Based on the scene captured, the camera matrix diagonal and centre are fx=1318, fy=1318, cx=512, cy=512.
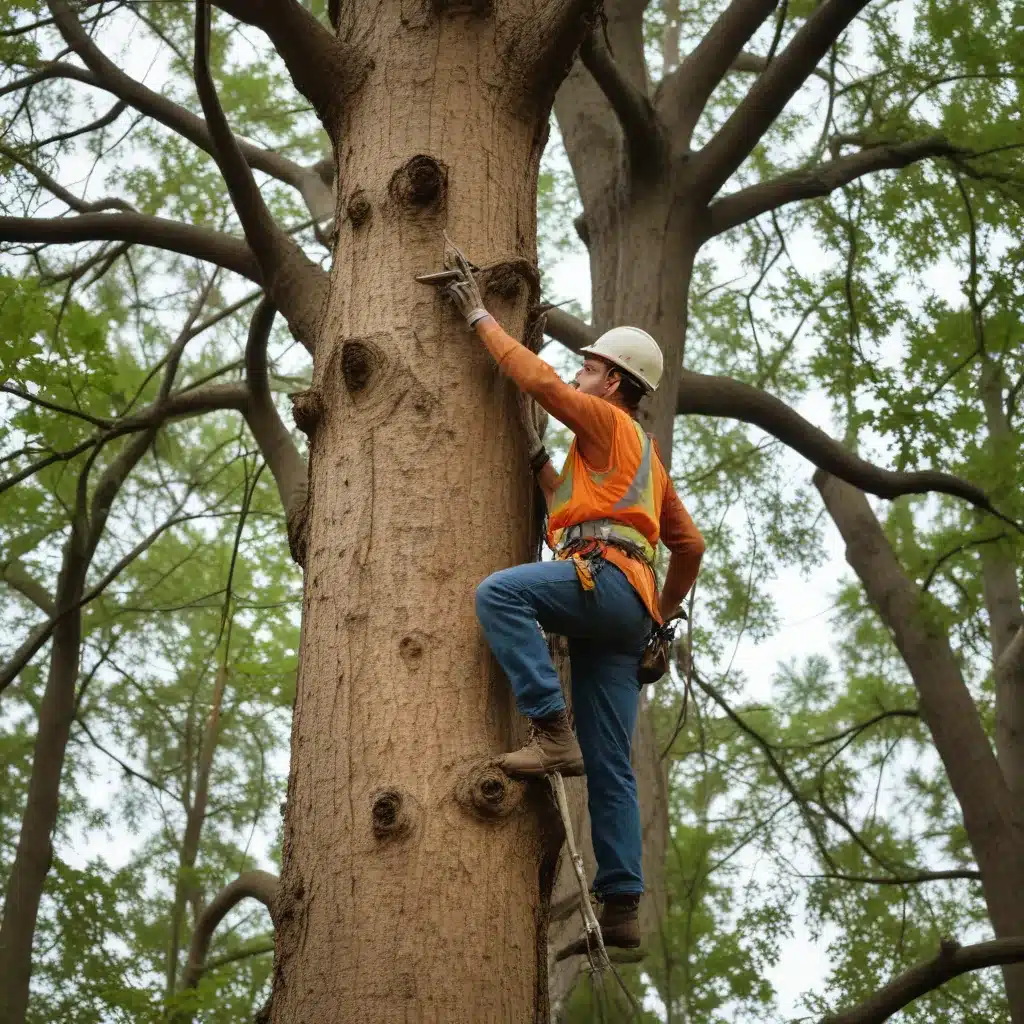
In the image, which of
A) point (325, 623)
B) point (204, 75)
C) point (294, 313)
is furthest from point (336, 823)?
point (294, 313)

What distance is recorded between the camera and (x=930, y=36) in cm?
830

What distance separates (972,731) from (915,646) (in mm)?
789

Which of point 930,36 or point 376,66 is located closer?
point 376,66

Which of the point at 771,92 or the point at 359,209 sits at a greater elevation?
the point at 771,92

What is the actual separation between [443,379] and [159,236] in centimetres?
376

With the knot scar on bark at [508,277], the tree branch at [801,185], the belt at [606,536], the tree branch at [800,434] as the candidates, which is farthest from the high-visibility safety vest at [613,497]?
the tree branch at [801,185]

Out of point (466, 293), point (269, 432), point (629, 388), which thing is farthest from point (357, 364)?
point (269, 432)

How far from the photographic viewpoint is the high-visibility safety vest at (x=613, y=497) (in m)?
3.52

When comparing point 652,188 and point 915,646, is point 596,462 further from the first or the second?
point 915,646

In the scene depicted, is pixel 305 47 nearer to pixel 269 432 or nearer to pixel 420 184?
pixel 420 184

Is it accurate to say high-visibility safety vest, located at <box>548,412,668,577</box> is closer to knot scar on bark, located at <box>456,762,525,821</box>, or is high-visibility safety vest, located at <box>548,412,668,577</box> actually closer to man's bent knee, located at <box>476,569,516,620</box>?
man's bent knee, located at <box>476,569,516,620</box>

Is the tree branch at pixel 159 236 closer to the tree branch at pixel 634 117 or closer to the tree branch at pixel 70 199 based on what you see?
the tree branch at pixel 70 199

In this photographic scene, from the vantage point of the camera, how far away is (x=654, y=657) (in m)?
3.75

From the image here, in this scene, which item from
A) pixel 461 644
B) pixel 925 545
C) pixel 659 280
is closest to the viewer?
pixel 461 644
